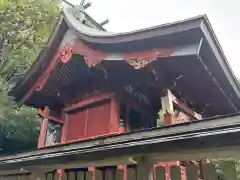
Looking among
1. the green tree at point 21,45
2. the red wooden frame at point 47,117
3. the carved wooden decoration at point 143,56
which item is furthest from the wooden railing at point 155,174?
the green tree at point 21,45

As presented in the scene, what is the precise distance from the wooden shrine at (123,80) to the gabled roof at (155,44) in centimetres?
A: 2

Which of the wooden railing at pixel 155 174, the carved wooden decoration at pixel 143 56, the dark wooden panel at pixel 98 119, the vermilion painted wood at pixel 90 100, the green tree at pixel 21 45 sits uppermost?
the green tree at pixel 21 45

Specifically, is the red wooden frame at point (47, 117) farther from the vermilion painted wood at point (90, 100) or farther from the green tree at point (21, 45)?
the green tree at point (21, 45)

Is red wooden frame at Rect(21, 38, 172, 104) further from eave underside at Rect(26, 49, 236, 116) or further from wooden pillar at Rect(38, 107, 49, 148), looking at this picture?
wooden pillar at Rect(38, 107, 49, 148)

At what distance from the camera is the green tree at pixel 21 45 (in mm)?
10695

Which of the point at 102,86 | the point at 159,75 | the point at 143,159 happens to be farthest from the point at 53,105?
the point at 143,159

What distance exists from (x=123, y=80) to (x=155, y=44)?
1.49 metres

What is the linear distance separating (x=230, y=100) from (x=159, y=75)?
2925 mm

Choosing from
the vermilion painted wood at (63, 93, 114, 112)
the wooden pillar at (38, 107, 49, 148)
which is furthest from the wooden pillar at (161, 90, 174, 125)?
the wooden pillar at (38, 107, 49, 148)

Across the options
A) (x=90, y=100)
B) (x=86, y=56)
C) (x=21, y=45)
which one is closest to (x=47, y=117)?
(x=90, y=100)

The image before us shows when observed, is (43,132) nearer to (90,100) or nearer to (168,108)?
(90,100)

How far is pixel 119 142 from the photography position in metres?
3.13

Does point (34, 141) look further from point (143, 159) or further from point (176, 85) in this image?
point (143, 159)

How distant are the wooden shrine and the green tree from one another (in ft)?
10.5
